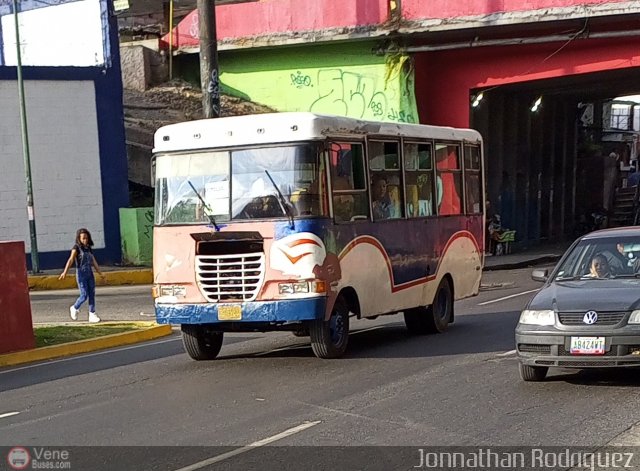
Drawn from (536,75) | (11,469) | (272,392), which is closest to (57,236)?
(536,75)

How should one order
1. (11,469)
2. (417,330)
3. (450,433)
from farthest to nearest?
(417,330) → (450,433) → (11,469)

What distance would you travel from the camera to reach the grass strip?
15.6m

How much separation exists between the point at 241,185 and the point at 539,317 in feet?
13.4

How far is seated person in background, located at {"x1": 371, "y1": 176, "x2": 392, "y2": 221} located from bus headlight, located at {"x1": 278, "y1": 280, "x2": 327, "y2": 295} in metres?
1.88

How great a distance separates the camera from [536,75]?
97.5ft

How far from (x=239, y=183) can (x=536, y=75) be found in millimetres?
18915

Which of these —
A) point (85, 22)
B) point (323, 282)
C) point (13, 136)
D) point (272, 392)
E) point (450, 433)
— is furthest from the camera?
point (85, 22)

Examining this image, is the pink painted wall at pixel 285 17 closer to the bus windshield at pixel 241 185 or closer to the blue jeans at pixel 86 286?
the blue jeans at pixel 86 286

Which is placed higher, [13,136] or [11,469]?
[13,136]

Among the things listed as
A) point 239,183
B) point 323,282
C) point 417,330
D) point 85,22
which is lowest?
point 417,330

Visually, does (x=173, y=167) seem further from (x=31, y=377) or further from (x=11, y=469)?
(x=11, y=469)

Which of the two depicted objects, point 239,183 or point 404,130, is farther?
point 404,130

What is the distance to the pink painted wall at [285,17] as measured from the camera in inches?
1196

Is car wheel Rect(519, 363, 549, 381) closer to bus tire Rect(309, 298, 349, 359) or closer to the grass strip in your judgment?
bus tire Rect(309, 298, 349, 359)
